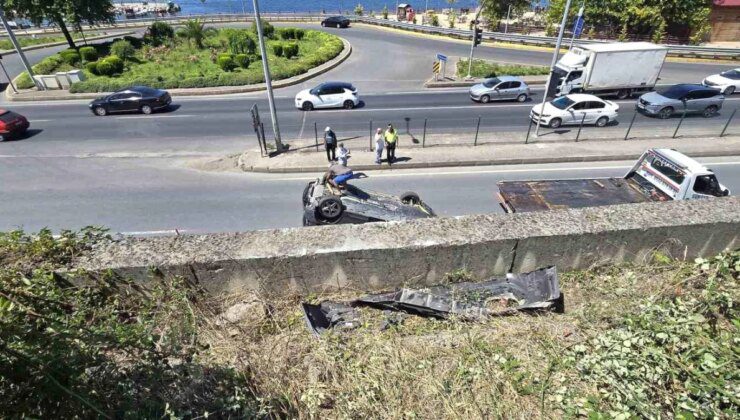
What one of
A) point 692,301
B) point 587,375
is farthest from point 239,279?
point 692,301

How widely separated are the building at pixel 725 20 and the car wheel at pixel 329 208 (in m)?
51.3

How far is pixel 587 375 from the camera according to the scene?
316cm

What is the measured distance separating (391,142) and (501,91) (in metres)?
12.5

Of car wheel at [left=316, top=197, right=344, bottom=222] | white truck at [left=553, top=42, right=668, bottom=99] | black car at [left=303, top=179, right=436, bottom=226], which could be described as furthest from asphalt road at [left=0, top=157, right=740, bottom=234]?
white truck at [left=553, top=42, right=668, bottom=99]

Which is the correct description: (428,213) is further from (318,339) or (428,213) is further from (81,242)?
(81,242)

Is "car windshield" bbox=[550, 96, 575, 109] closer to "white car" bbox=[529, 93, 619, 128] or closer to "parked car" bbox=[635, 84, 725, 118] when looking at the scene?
"white car" bbox=[529, 93, 619, 128]

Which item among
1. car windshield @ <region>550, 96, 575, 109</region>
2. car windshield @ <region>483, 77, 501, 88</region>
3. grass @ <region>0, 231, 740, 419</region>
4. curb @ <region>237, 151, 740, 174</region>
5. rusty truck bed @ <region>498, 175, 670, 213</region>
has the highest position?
grass @ <region>0, 231, 740, 419</region>

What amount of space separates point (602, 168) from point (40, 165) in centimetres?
2292

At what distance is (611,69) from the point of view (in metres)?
22.9

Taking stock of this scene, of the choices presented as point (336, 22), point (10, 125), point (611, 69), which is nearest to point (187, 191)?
point (10, 125)

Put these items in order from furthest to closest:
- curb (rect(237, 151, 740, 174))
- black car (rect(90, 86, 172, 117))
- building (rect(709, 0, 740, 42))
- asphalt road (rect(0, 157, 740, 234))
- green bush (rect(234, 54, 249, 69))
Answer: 1. building (rect(709, 0, 740, 42))
2. green bush (rect(234, 54, 249, 69))
3. black car (rect(90, 86, 172, 117))
4. curb (rect(237, 151, 740, 174))
5. asphalt road (rect(0, 157, 740, 234))

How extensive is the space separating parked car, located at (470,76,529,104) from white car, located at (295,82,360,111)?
7.95 m

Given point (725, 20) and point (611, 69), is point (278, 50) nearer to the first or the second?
point (611, 69)

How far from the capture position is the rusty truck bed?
9.62 metres
